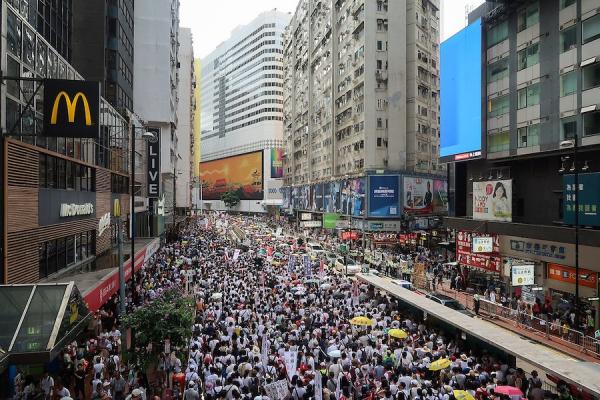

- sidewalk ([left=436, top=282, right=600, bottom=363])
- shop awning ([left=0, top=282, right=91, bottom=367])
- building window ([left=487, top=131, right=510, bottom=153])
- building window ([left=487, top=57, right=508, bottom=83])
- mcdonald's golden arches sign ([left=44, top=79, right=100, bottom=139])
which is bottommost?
sidewalk ([left=436, top=282, right=600, bottom=363])

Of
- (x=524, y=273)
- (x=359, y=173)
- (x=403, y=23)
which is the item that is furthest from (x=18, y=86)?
(x=403, y=23)

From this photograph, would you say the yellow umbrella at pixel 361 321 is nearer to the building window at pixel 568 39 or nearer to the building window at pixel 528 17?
the building window at pixel 568 39

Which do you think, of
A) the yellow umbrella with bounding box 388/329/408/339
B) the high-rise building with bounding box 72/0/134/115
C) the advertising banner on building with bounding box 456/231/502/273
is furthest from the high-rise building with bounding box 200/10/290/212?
the yellow umbrella with bounding box 388/329/408/339

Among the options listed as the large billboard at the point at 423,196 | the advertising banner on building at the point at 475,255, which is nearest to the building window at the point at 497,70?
the advertising banner on building at the point at 475,255

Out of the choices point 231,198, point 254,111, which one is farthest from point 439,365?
point 231,198

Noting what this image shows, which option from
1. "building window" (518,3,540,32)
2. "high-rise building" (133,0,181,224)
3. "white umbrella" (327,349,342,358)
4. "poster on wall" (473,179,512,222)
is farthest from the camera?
"high-rise building" (133,0,181,224)

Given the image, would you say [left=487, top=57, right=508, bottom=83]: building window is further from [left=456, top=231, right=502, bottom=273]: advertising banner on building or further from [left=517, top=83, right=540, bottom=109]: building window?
[left=456, top=231, right=502, bottom=273]: advertising banner on building

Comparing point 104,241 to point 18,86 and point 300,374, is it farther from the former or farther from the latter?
point 300,374
